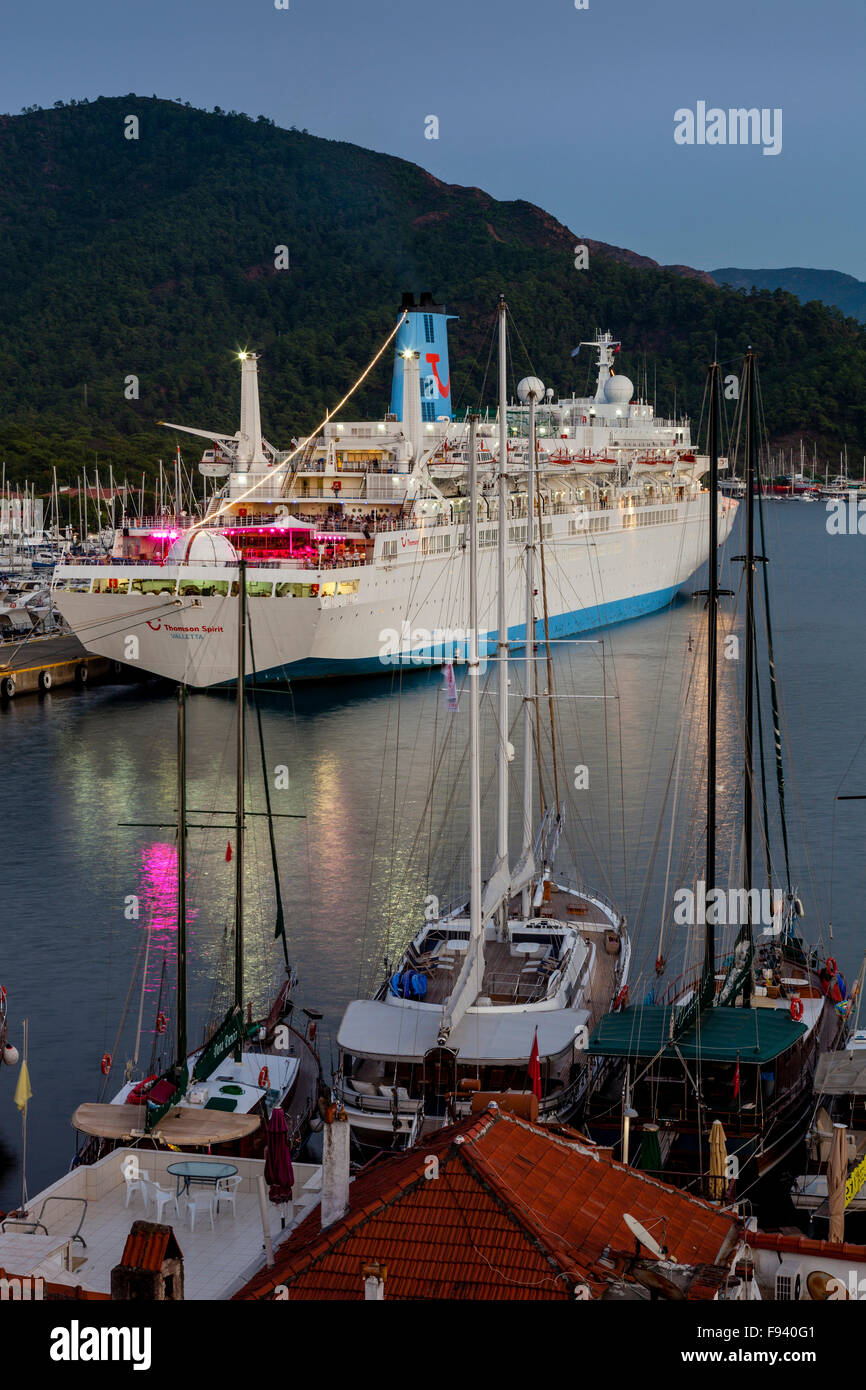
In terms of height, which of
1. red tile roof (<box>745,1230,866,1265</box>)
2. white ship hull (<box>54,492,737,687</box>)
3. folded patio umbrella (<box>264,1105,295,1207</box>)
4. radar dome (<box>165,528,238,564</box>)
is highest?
radar dome (<box>165,528,238,564</box>)

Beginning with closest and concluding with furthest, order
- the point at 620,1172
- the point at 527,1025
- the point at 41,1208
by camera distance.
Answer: the point at 620,1172, the point at 41,1208, the point at 527,1025

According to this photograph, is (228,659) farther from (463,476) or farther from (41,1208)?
(41,1208)

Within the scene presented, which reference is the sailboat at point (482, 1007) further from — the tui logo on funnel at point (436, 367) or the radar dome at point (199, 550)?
the tui logo on funnel at point (436, 367)

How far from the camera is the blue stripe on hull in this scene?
48938 mm

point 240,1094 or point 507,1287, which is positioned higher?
point 507,1287

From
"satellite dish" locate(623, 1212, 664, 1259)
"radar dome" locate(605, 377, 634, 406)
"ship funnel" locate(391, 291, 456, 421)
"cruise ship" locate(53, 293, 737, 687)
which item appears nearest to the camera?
"satellite dish" locate(623, 1212, 664, 1259)

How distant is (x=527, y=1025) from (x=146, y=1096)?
3.96 m

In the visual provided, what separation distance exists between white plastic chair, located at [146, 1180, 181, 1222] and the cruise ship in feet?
72.2

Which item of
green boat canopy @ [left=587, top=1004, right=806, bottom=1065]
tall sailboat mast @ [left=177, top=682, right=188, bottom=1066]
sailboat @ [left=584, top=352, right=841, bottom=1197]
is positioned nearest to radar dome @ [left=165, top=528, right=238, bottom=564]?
sailboat @ [left=584, top=352, right=841, bottom=1197]

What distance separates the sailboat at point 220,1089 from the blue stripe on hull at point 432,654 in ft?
65.3

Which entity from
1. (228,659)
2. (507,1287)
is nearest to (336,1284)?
(507,1287)

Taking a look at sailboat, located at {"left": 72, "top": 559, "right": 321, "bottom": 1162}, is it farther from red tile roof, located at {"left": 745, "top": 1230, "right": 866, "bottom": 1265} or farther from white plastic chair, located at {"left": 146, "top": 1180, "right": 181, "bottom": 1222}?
red tile roof, located at {"left": 745, "top": 1230, "right": 866, "bottom": 1265}

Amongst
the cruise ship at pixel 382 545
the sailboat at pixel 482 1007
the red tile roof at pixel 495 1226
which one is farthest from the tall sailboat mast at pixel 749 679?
the cruise ship at pixel 382 545

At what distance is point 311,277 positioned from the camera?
197 metres
